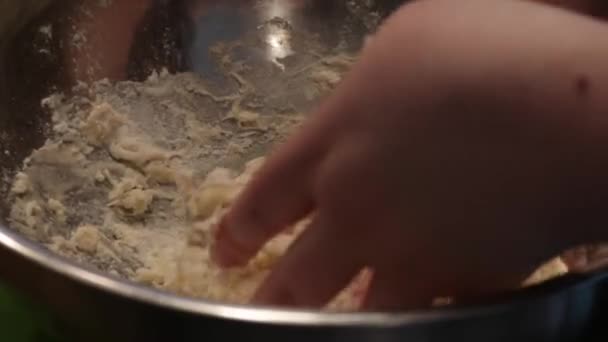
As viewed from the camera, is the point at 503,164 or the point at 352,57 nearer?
the point at 503,164

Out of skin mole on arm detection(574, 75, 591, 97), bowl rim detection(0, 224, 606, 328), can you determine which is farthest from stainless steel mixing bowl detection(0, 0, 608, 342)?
skin mole on arm detection(574, 75, 591, 97)

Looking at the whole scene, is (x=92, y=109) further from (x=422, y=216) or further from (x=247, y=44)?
(x=422, y=216)

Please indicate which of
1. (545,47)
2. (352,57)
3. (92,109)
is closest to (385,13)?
(352,57)

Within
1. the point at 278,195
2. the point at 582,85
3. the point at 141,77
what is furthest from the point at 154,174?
the point at 582,85

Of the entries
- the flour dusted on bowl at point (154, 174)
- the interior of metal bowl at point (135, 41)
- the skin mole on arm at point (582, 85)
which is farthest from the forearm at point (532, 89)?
the interior of metal bowl at point (135, 41)

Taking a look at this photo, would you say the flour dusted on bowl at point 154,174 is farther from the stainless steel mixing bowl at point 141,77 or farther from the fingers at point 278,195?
the fingers at point 278,195

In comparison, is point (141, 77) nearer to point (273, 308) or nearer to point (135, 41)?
point (135, 41)

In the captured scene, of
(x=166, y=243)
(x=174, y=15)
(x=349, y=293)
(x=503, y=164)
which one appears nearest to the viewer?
Answer: (x=503, y=164)

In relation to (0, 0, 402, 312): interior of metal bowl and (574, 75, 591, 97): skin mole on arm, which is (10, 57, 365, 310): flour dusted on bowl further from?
(574, 75, 591, 97): skin mole on arm
